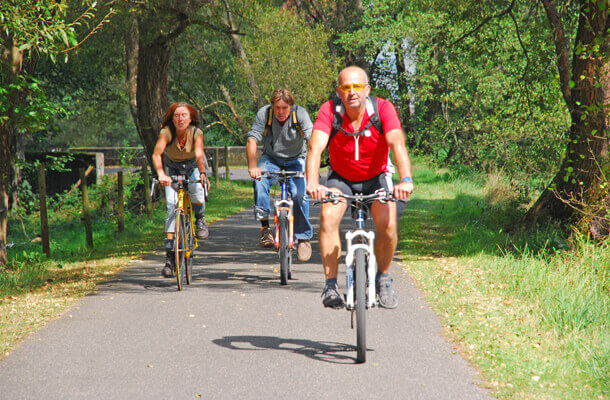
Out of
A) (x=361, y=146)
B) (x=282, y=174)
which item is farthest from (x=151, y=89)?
(x=361, y=146)

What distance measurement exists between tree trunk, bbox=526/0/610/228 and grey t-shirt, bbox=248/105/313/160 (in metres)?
3.18

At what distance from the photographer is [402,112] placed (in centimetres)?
3158

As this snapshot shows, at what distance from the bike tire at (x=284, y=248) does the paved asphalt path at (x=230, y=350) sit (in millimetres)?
169

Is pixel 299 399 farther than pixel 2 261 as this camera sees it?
No

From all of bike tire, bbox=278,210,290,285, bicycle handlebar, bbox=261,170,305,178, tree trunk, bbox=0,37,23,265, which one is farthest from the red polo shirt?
tree trunk, bbox=0,37,23,265

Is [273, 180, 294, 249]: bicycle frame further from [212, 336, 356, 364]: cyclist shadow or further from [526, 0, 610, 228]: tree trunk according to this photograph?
[526, 0, 610, 228]: tree trunk

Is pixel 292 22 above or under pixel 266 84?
above

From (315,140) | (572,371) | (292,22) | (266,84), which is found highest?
(292,22)

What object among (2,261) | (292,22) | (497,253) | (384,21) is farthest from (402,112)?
(2,261)

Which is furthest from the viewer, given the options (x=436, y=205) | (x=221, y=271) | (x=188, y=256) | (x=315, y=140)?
(x=436, y=205)

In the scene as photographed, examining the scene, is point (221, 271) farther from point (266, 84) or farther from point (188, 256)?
point (266, 84)

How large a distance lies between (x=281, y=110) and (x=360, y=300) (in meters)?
3.90

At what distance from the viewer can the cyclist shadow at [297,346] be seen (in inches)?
209

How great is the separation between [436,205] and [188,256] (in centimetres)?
1060
